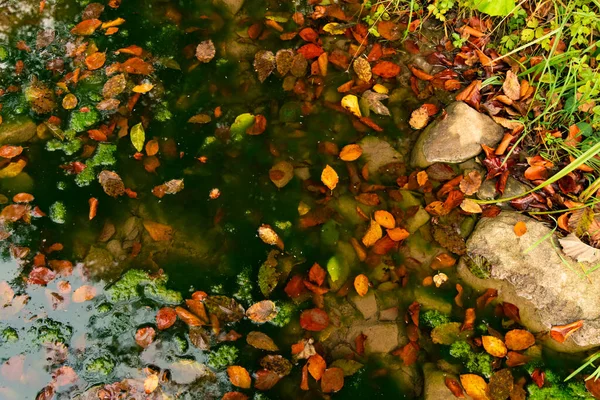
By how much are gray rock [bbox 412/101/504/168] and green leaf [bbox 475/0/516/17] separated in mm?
551

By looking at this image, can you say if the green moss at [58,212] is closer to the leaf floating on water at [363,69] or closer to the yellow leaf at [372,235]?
the yellow leaf at [372,235]

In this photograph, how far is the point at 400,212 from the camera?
271 cm

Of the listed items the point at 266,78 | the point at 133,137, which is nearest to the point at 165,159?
the point at 133,137

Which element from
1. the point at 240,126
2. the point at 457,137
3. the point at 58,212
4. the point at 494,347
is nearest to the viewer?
the point at 494,347

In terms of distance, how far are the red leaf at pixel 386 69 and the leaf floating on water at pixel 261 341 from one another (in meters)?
1.81

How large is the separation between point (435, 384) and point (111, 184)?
2.13 metres

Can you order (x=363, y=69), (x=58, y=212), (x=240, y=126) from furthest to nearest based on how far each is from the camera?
(x=363, y=69) < (x=240, y=126) < (x=58, y=212)

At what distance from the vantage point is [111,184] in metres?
2.67

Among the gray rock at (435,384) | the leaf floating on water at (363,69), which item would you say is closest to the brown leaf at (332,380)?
the gray rock at (435,384)

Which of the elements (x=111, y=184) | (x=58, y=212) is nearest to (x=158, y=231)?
(x=111, y=184)

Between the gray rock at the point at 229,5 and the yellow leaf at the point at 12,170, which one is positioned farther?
the gray rock at the point at 229,5

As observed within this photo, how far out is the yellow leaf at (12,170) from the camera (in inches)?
104

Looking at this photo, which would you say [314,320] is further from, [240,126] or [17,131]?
[17,131]

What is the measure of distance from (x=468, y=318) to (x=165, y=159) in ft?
6.53
